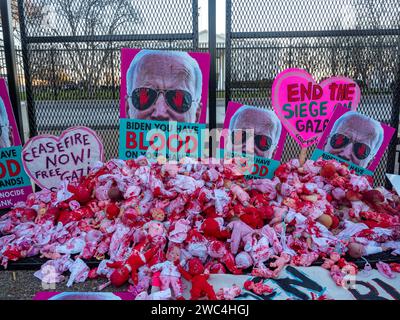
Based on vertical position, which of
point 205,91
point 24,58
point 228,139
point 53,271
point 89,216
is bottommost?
point 53,271

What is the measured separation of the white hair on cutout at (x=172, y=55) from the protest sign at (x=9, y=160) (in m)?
1.12

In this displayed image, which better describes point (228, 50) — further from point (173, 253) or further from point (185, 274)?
point (185, 274)

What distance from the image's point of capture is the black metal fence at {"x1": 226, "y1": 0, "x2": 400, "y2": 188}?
3.31m

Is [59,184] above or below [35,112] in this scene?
below

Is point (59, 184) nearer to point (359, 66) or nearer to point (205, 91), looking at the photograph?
point (205, 91)

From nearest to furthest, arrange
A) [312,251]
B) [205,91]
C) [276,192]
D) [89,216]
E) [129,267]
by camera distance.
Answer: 1. [129,267]
2. [312,251]
3. [89,216]
4. [276,192]
5. [205,91]

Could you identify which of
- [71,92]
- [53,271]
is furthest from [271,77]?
[53,271]

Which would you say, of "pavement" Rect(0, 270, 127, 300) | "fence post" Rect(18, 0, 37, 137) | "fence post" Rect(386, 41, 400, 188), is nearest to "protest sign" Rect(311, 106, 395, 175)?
"fence post" Rect(386, 41, 400, 188)

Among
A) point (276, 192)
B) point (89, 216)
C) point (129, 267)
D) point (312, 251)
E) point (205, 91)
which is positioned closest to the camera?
point (129, 267)

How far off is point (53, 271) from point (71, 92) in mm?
1785

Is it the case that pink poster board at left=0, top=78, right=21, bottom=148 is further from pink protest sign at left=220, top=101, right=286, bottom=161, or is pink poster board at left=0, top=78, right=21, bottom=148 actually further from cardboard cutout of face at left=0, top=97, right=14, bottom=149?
pink protest sign at left=220, top=101, right=286, bottom=161

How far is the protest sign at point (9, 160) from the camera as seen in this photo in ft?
10.8

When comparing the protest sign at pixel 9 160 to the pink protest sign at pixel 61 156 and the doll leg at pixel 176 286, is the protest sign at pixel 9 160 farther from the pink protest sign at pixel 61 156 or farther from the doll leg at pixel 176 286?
the doll leg at pixel 176 286

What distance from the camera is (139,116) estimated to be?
11.0 ft
